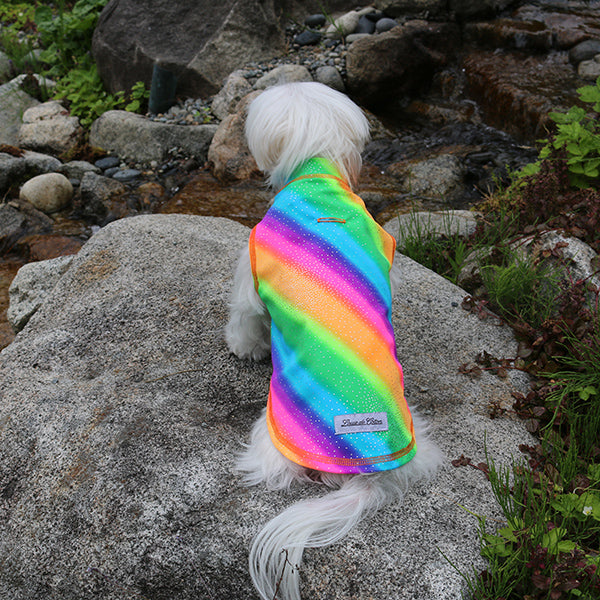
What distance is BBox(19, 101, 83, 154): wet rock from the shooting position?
708 cm

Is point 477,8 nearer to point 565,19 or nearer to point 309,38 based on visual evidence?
point 565,19

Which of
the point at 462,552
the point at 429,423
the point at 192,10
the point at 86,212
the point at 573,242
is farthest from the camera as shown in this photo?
the point at 192,10

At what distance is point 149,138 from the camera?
6.75m

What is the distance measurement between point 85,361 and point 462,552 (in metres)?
1.99

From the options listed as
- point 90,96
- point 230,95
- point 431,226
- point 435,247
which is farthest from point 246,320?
point 90,96

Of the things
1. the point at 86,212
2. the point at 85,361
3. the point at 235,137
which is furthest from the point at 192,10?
the point at 85,361

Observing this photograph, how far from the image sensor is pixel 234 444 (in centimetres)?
224

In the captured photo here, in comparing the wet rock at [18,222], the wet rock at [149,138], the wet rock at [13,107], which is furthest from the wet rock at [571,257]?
the wet rock at [13,107]

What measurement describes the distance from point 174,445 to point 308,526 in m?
0.69

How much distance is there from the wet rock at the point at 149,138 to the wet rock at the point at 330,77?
1.49 m

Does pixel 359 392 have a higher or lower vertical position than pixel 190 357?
higher

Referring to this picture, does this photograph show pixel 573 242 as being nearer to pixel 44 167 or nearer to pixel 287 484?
pixel 287 484

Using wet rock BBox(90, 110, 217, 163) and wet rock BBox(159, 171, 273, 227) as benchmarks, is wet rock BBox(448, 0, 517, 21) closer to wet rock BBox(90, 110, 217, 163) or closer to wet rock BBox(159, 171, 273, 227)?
wet rock BBox(90, 110, 217, 163)

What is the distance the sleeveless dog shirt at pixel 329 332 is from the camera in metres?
1.86
